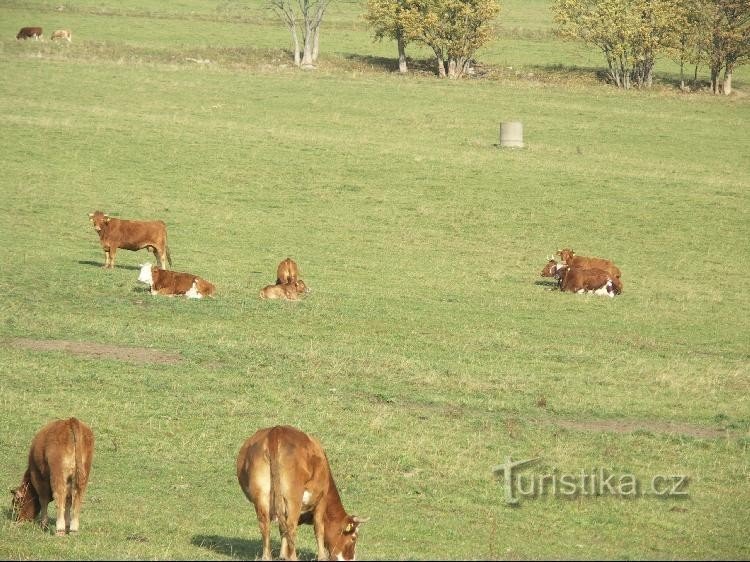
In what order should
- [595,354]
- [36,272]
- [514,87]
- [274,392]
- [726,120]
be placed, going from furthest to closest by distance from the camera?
1. [514,87]
2. [726,120]
3. [36,272]
4. [595,354]
5. [274,392]

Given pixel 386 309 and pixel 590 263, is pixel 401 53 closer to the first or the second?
pixel 590 263

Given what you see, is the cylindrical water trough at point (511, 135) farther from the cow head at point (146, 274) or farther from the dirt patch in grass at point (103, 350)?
the dirt patch in grass at point (103, 350)

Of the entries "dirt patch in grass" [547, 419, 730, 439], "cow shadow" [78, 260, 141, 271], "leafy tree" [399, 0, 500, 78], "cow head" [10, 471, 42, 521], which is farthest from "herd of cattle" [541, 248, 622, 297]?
"leafy tree" [399, 0, 500, 78]

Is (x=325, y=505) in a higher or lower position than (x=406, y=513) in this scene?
higher

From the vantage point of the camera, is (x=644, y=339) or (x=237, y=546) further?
(x=644, y=339)

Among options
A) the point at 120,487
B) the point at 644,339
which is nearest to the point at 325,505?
the point at 120,487

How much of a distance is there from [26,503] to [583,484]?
6331 mm

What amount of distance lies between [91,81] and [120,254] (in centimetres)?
2740

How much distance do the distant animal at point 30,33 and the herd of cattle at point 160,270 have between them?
4315 cm

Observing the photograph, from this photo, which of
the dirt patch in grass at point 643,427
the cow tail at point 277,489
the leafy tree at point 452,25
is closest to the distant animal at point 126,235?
the dirt patch in grass at point 643,427

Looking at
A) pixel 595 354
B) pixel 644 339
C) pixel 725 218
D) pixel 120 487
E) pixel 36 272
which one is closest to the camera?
pixel 120 487

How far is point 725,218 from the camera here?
126 feet

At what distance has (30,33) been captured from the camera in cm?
6838

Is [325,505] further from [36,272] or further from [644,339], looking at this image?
[36,272]
